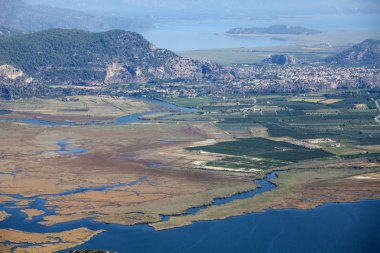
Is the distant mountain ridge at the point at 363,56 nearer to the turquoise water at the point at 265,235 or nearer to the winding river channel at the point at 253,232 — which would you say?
the winding river channel at the point at 253,232

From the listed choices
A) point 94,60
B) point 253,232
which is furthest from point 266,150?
point 94,60

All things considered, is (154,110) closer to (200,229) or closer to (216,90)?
(216,90)

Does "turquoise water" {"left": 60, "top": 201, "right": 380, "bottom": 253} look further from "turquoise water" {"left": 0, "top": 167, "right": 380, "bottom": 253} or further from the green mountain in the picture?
the green mountain

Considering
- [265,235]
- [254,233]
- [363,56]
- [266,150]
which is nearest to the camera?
[265,235]

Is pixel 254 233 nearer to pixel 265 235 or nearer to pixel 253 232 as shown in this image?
pixel 253 232

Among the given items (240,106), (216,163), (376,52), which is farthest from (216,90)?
(216,163)
